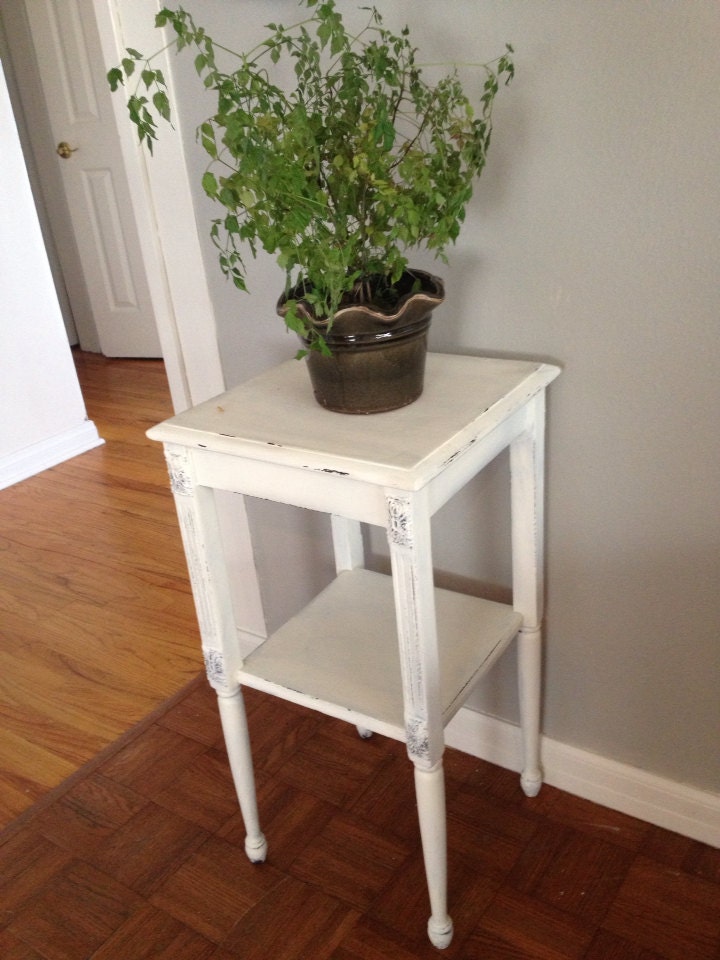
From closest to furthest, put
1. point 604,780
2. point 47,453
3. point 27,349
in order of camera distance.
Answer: point 604,780 → point 27,349 → point 47,453

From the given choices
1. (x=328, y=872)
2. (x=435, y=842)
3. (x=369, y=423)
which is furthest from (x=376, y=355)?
(x=328, y=872)

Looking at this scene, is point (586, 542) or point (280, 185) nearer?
point (280, 185)

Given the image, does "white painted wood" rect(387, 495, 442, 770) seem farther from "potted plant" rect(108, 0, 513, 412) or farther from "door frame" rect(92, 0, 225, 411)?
"door frame" rect(92, 0, 225, 411)

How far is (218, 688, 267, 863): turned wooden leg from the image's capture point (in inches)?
49.7

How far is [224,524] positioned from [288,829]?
578mm

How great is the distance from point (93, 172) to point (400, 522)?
3.15m

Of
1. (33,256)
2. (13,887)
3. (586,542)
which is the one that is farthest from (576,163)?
(33,256)

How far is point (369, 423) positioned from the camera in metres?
1.04

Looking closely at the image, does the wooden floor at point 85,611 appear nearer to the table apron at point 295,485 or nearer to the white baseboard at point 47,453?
the white baseboard at point 47,453

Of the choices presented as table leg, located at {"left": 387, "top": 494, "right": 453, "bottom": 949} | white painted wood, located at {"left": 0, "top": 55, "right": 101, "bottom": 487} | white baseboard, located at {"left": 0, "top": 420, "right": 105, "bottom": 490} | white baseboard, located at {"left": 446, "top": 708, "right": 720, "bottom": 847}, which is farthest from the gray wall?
white baseboard, located at {"left": 0, "top": 420, "right": 105, "bottom": 490}

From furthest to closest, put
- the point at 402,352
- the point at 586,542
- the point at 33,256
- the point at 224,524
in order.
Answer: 1. the point at 33,256
2. the point at 224,524
3. the point at 586,542
4. the point at 402,352

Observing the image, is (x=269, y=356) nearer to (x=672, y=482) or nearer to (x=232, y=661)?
(x=232, y=661)

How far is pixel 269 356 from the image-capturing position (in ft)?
4.86

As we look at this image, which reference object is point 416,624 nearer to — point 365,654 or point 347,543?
point 365,654
